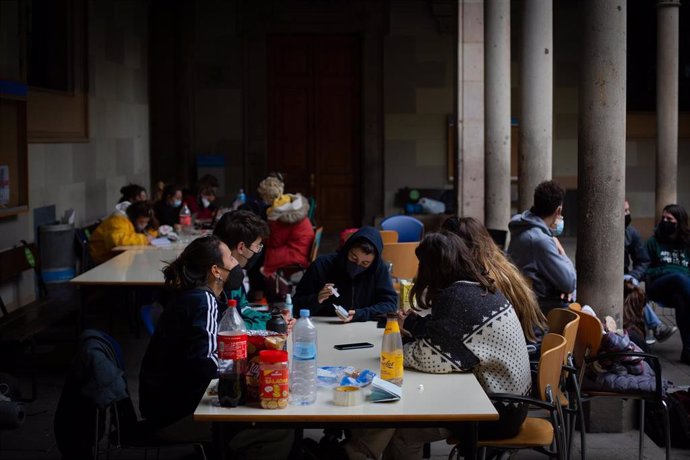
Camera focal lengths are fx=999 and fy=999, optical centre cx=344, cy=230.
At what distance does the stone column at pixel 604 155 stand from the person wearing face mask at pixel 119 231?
13.2 feet

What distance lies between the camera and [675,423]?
208 inches

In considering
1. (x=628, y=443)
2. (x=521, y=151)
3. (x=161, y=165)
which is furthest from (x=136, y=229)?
(x=161, y=165)

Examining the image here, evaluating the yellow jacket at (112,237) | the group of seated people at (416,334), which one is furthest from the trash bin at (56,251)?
the group of seated people at (416,334)

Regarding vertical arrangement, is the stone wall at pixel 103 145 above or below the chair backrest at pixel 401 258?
above

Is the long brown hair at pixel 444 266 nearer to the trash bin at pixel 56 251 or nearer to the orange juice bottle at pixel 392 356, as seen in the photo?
the orange juice bottle at pixel 392 356

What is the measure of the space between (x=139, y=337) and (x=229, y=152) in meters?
7.25

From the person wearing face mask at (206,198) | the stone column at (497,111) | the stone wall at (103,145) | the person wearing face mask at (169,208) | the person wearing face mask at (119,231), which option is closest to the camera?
the person wearing face mask at (119,231)

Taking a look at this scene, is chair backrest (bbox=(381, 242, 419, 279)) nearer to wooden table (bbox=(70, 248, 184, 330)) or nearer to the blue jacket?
wooden table (bbox=(70, 248, 184, 330))

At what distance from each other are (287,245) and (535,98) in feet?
8.53

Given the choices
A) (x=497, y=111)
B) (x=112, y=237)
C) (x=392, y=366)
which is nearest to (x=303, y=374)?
(x=392, y=366)

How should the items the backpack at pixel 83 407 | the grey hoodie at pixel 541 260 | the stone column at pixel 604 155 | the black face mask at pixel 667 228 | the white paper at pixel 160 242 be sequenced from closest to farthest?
the backpack at pixel 83 407 → the stone column at pixel 604 155 → the grey hoodie at pixel 541 260 → the black face mask at pixel 667 228 → the white paper at pixel 160 242

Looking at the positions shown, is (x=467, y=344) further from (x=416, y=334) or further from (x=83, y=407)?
(x=83, y=407)

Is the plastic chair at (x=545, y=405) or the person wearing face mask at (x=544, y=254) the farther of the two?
the person wearing face mask at (x=544, y=254)

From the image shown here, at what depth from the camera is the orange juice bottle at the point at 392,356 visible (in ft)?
12.5
